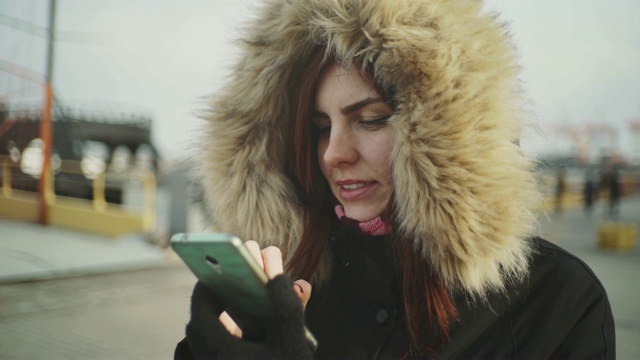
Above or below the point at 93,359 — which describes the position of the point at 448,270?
above

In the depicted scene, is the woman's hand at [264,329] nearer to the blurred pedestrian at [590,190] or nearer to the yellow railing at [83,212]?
the yellow railing at [83,212]

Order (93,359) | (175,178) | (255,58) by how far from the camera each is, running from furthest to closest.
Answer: (175,178) → (93,359) → (255,58)

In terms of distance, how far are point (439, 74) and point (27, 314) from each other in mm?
5281

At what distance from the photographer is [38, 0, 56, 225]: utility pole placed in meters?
8.56

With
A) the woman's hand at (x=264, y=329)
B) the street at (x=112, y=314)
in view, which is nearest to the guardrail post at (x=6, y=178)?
the street at (x=112, y=314)

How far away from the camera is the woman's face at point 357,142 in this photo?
150 centimetres

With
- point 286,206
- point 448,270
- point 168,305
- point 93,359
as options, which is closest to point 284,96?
point 286,206

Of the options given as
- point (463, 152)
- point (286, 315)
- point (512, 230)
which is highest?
point (463, 152)

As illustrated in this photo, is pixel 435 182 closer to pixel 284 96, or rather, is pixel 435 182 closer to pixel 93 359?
pixel 284 96

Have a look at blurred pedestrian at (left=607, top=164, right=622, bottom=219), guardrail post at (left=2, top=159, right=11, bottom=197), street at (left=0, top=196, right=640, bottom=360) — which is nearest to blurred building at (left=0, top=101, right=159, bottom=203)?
guardrail post at (left=2, top=159, right=11, bottom=197)

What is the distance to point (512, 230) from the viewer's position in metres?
1.34

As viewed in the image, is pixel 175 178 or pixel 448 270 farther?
pixel 175 178

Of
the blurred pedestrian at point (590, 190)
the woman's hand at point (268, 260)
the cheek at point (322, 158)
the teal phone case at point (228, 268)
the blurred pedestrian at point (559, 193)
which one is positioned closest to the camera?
the teal phone case at point (228, 268)

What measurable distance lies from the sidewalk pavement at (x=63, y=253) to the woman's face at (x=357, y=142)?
635 centimetres
